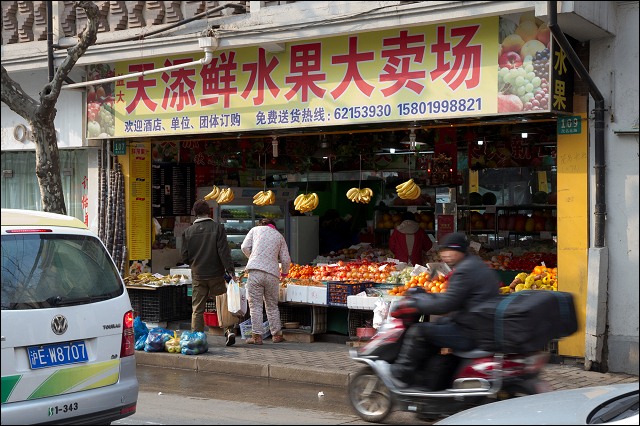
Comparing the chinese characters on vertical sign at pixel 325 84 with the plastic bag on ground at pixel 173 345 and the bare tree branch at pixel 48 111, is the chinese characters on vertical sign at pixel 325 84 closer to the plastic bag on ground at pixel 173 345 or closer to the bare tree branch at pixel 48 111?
the bare tree branch at pixel 48 111

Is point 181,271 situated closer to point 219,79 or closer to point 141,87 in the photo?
point 141,87

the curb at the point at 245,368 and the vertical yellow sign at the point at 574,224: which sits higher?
the vertical yellow sign at the point at 574,224

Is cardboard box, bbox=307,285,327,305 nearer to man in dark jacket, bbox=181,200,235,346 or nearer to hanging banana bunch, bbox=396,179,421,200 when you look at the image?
man in dark jacket, bbox=181,200,235,346

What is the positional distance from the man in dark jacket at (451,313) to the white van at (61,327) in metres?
2.35

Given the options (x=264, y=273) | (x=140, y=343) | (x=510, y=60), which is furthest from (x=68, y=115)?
(x=510, y=60)

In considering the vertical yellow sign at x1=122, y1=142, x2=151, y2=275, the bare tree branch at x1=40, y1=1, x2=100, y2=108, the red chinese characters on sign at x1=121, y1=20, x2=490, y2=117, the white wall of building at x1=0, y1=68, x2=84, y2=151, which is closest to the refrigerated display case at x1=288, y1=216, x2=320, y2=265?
the vertical yellow sign at x1=122, y1=142, x2=151, y2=275

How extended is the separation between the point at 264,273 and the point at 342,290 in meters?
1.11

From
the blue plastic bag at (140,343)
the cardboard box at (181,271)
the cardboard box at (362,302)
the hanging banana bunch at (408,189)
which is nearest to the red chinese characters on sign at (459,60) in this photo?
the hanging banana bunch at (408,189)

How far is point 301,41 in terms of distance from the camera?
11.6 m

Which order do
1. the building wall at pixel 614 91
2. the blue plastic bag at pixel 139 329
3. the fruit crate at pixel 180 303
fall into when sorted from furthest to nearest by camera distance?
the fruit crate at pixel 180 303 → the blue plastic bag at pixel 139 329 → the building wall at pixel 614 91

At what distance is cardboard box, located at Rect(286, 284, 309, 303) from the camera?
12.0 meters

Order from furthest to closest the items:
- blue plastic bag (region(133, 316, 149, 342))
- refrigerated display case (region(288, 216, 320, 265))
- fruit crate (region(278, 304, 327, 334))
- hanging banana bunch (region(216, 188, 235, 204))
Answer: refrigerated display case (region(288, 216, 320, 265)) → hanging banana bunch (region(216, 188, 235, 204)) → fruit crate (region(278, 304, 327, 334)) → blue plastic bag (region(133, 316, 149, 342))

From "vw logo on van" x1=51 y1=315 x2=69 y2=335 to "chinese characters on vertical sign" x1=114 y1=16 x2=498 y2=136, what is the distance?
587 cm

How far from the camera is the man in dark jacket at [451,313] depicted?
707cm
